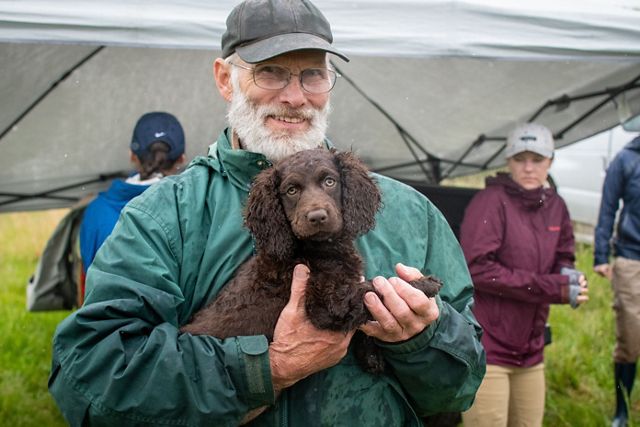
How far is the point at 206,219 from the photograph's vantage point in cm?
230

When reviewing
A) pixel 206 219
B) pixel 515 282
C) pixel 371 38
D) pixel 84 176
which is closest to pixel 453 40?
pixel 371 38

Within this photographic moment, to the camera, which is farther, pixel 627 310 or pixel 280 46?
pixel 627 310

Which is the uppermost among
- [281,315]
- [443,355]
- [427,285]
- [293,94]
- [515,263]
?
[293,94]

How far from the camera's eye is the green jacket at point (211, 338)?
1.99 m

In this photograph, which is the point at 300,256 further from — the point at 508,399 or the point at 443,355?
the point at 508,399

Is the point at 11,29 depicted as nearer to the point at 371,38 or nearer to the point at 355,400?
the point at 371,38

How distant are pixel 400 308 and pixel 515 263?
2906mm

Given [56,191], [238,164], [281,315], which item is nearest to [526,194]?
[238,164]

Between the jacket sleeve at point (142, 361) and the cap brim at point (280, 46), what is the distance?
2.28ft

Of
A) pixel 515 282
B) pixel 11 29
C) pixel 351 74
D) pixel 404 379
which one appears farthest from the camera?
pixel 351 74

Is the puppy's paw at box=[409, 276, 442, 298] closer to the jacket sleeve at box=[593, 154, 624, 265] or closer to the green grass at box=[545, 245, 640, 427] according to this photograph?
the green grass at box=[545, 245, 640, 427]

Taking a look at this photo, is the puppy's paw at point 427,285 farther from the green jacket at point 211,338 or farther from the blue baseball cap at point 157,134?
the blue baseball cap at point 157,134

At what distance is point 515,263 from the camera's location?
187 inches

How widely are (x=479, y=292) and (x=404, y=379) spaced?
267cm
